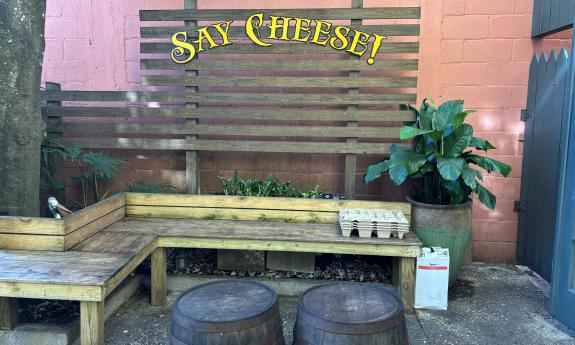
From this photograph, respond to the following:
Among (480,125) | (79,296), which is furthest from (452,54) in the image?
(79,296)

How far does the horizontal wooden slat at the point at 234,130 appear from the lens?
4.11 meters

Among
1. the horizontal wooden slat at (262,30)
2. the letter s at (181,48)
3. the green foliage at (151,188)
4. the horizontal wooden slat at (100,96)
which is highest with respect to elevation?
the horizontal wooden slat at (262,30)

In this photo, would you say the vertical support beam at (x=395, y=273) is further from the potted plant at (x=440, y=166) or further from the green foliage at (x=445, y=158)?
the green foliage at (x=445, y=158)

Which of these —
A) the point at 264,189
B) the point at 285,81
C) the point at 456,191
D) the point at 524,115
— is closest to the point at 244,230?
the point at 264,189

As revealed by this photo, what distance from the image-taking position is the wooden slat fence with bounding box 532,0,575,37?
3514 mm

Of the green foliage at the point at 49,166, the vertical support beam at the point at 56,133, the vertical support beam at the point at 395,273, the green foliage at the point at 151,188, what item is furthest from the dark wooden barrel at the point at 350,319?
the vertical support beam at the point at 56,133

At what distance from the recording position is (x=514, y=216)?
4324 mm

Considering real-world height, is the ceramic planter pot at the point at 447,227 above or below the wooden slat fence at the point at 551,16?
below

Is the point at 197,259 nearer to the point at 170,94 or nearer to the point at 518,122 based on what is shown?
the point at 170,94

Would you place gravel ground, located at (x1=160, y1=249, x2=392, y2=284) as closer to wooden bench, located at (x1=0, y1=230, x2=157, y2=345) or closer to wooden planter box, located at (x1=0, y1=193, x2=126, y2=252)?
wooden bench, located at (x1=0, y1=230, x2=157, y2=345)

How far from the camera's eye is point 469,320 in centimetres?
327

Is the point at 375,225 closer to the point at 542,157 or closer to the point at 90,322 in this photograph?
the point at 542,157

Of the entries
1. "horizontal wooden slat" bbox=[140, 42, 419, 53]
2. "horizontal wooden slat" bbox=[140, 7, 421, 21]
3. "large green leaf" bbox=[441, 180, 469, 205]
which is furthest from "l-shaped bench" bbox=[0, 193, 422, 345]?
"horizontal wooden slat" bbox=[140, 7, 421, 21]

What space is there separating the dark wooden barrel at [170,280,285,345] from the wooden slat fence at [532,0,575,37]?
3.07 meters
